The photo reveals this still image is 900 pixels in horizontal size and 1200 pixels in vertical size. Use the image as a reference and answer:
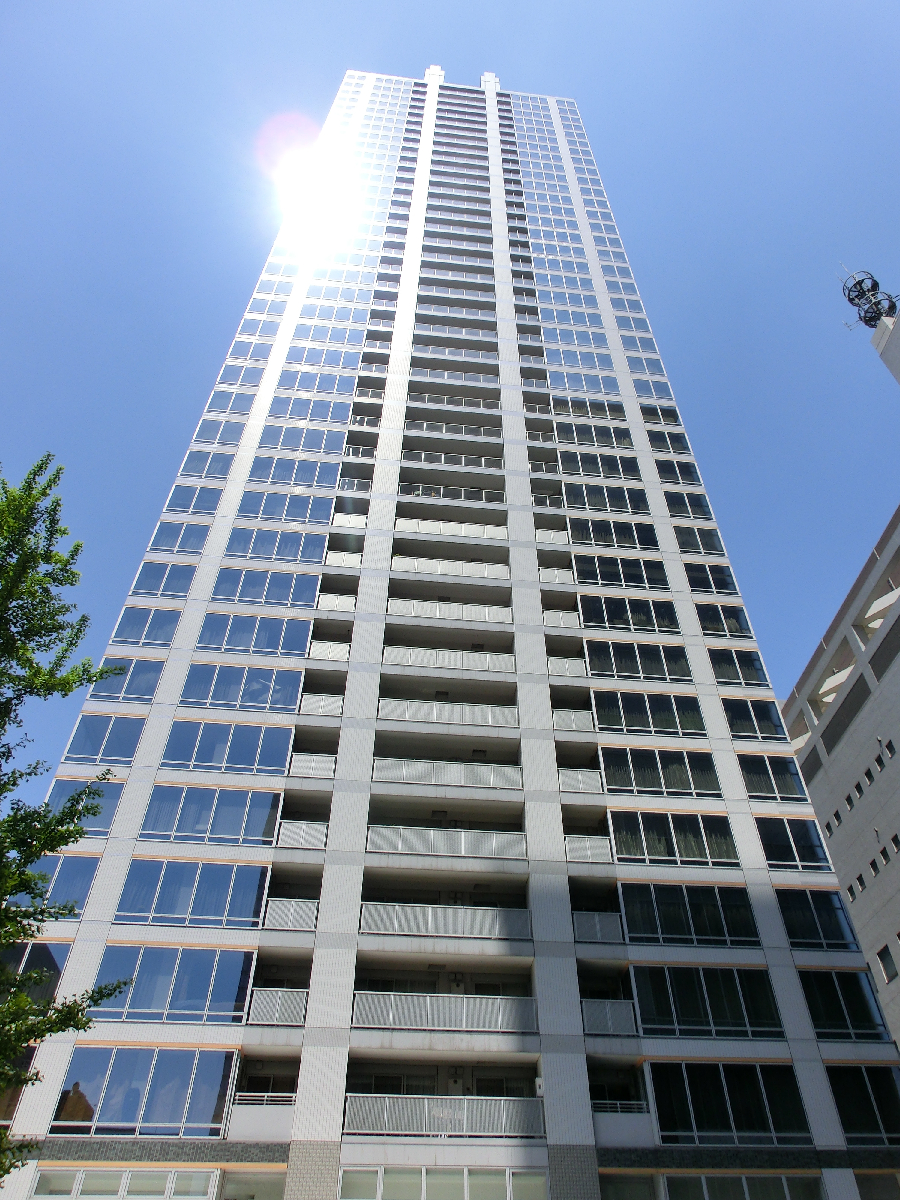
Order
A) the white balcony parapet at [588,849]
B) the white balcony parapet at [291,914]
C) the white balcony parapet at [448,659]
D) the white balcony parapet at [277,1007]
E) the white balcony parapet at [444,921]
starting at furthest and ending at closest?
the white balcony parapet at [448,659], the white balcony parapet at [588,849], the white balcony parapet at [444,921], the white balcony parapet at [291,914], the white balcony parapet at [277,1007]

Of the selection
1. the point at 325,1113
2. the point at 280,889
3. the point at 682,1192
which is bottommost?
the point at 682,1192

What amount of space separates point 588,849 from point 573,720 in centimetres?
524

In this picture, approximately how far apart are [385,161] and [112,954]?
6323cm

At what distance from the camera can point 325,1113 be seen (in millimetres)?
20703

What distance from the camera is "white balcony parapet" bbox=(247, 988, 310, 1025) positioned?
72.2 ft

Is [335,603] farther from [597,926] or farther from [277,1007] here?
[597,926]

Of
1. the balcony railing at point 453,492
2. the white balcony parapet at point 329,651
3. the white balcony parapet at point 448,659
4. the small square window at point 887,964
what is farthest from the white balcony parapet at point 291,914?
the small square window at point 887,964

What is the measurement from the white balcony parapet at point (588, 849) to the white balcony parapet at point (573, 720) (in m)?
4.32

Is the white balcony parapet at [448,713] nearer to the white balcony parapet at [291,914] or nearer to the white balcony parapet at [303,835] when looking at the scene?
the white balcony parapet at [303,835]

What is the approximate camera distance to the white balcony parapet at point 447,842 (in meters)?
26.1

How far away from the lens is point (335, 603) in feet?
107

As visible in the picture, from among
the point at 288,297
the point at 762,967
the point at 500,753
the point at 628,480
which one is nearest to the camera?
the point at 762,967

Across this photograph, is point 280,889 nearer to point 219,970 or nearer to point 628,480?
point 219,970

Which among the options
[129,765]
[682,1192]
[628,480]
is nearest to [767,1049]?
[682,1192]
